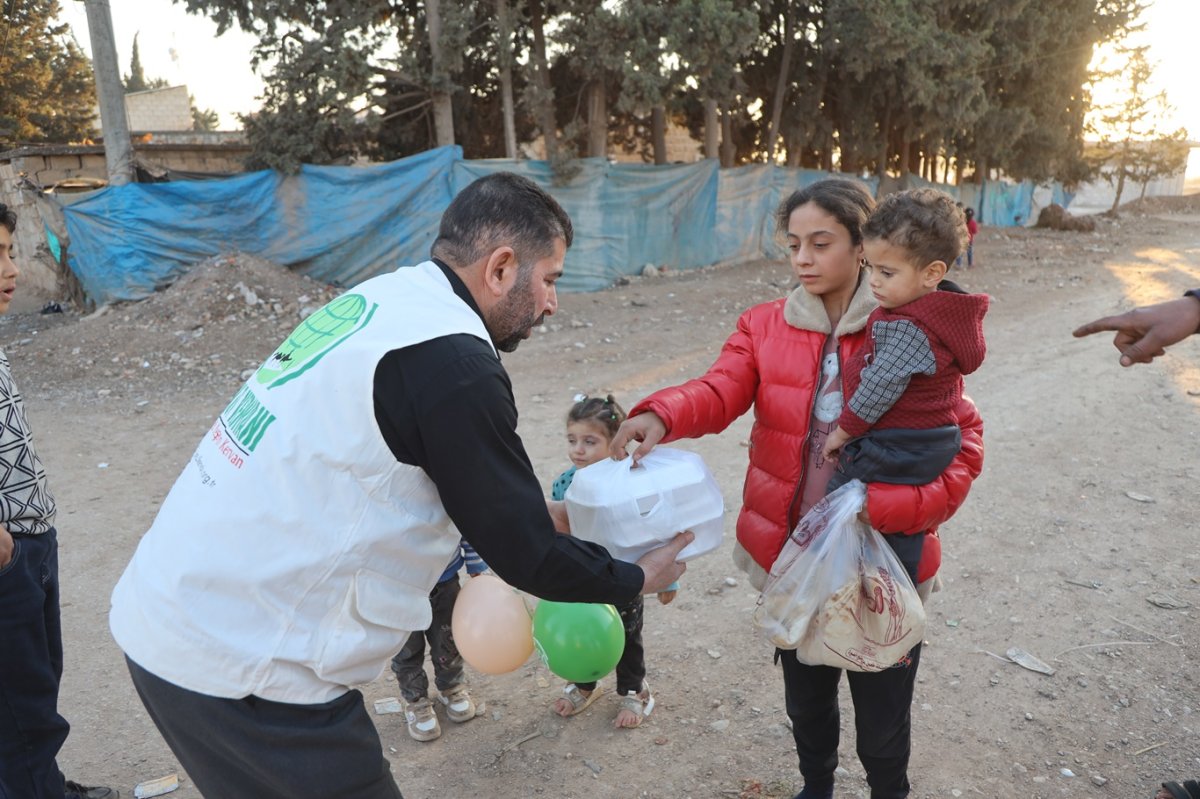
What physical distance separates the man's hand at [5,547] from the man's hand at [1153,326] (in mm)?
2971

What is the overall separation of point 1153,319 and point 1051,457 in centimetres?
429

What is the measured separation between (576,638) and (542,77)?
13.6 m

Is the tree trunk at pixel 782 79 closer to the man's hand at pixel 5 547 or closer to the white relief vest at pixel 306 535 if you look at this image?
the man's hand at pixel 5 547

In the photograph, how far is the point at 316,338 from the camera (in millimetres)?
1645

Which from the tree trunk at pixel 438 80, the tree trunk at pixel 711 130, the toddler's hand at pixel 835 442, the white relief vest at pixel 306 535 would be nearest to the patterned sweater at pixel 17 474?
the white relief vest at pixel 306 535

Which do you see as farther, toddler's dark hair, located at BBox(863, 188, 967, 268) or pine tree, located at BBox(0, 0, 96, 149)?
pine tree, located at BBox(0, 0, 96, 149)

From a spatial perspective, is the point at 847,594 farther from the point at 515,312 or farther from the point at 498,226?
the point at 498,226

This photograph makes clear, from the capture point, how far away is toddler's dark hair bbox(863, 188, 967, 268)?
2.04 metres

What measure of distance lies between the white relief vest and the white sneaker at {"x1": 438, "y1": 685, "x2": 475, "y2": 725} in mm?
1764

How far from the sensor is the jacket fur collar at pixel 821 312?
2.29m

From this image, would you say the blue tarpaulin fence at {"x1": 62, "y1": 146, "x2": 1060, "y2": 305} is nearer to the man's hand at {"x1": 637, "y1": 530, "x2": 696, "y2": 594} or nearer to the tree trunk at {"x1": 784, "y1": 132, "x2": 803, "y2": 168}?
the tree trunk at {"x1": 784, "y1": 132, "x2": 803, "y2": 168}

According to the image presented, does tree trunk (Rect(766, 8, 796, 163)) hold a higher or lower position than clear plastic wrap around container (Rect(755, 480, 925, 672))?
higher

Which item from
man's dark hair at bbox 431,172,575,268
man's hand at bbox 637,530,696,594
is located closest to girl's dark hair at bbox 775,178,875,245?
man's dark hair at bbox 431,172,575,268

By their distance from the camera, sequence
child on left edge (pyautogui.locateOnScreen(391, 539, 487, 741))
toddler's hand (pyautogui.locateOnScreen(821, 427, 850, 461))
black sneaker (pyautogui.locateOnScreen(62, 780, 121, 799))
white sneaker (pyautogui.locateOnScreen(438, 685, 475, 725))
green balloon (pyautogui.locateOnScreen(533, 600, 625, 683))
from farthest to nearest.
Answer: white sneaker (pyautogui.locateOnScreen(438, 685, 475, 725))
child on left edge (pyautogui.locateOnScreen(391, 539, 487, 741))
black sneaker (pyautogui.locateOnScreen(62, 780, 121, 799))
green balloon (pyautogui.locateOnScreen(533, 600, 625, 683))
toddler's hand (pyautogui.locateOnScreen(821, 427, 850, 461))
